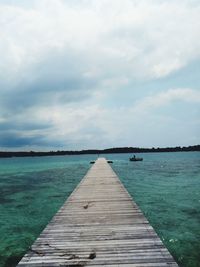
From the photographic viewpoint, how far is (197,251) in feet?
36.0

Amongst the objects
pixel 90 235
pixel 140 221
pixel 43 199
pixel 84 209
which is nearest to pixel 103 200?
pixel 84 209

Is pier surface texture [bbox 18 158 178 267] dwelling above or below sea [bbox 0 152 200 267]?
above

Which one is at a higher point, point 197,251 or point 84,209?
point 84,209

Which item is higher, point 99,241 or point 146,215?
point 99,241

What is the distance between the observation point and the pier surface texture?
5879 mm

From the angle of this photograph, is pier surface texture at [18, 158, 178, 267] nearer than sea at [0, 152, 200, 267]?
Yes

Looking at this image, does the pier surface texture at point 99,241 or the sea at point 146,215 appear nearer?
the pier surface texture at point 99,241

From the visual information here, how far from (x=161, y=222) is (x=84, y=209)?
6.35 metres

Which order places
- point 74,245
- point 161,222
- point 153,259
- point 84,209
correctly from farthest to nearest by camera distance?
point 161,222
point 84,209
point 74,245
point 153,259

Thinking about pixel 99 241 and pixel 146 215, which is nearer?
pixel 99 241

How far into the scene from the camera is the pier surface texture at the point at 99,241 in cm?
588

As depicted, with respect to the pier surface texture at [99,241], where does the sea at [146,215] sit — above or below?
below

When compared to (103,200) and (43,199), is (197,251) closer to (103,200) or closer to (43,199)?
(103,200)

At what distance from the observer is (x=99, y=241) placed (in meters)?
7.02
